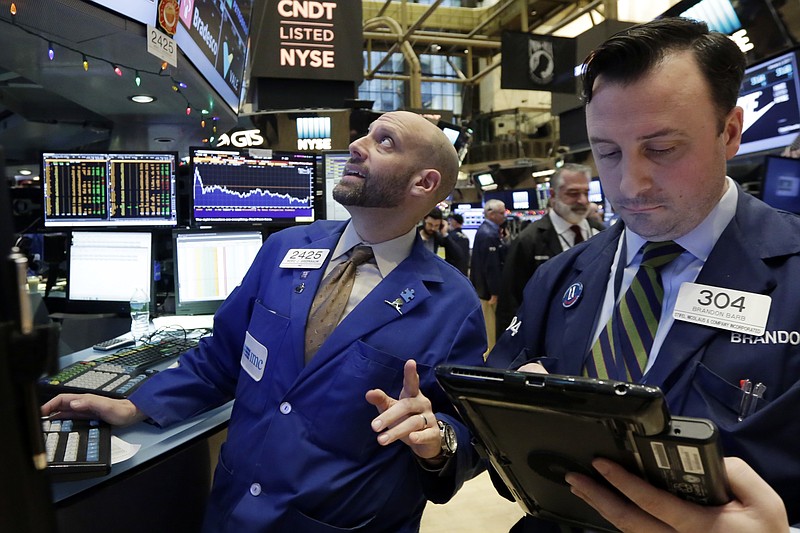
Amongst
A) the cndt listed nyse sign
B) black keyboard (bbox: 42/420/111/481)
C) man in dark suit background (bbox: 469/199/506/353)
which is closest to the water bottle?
black keyboard (bbox: 42/420/111/481)

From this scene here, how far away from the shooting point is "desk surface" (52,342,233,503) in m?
1.25

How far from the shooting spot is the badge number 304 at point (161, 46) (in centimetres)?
283

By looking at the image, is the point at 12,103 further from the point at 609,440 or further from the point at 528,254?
the point at 609,440

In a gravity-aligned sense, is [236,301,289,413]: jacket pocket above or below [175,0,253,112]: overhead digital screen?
below

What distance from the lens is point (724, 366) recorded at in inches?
33.1

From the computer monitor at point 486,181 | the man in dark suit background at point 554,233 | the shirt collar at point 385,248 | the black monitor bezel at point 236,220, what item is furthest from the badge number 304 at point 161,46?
the computer monitor at point 486,181

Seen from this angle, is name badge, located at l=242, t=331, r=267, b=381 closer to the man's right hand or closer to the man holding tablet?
the man's right hand

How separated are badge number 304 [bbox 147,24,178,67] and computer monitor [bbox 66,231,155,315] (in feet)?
3.08

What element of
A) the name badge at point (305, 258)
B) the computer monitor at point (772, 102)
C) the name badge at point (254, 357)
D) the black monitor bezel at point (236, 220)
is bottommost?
the name badge at point (254, 357)

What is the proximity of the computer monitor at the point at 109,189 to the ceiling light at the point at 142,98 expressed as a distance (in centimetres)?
175

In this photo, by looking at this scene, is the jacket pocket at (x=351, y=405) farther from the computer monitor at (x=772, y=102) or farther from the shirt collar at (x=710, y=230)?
the computer monitor at (x=772, y=102)

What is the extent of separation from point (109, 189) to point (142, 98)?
6.21ft

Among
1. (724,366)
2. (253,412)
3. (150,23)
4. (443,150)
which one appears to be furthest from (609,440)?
(150,23)

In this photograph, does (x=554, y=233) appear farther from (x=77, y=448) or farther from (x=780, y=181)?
(x=77, y=448)
